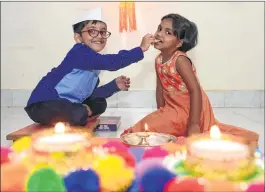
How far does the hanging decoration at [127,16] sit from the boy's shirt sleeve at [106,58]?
0.98 metres

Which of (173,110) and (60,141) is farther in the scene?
(173,110)

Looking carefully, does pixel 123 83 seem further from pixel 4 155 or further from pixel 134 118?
pixel 4 155

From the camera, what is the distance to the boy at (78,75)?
122 cm

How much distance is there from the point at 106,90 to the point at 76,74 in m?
0.26

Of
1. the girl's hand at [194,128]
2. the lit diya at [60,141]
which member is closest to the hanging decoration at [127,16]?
the girl's hand at [194,128]

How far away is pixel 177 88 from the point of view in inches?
52.9

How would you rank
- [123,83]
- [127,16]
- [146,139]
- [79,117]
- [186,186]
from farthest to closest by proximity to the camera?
[127,16], [123,83], [79,117], [146,139], [186,186]

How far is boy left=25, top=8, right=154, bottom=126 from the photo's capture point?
1.22 meters

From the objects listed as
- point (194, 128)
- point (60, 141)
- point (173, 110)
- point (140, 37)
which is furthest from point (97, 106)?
point (60, 141)

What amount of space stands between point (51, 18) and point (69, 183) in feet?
6.62

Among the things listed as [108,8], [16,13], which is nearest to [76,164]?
[108,8]

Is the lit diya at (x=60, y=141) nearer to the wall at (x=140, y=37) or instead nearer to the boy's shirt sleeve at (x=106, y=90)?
the boy's shirt sleeve at (x=106, y=90)

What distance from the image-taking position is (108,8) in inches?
88.4

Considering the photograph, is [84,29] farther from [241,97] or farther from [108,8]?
[241,97]
